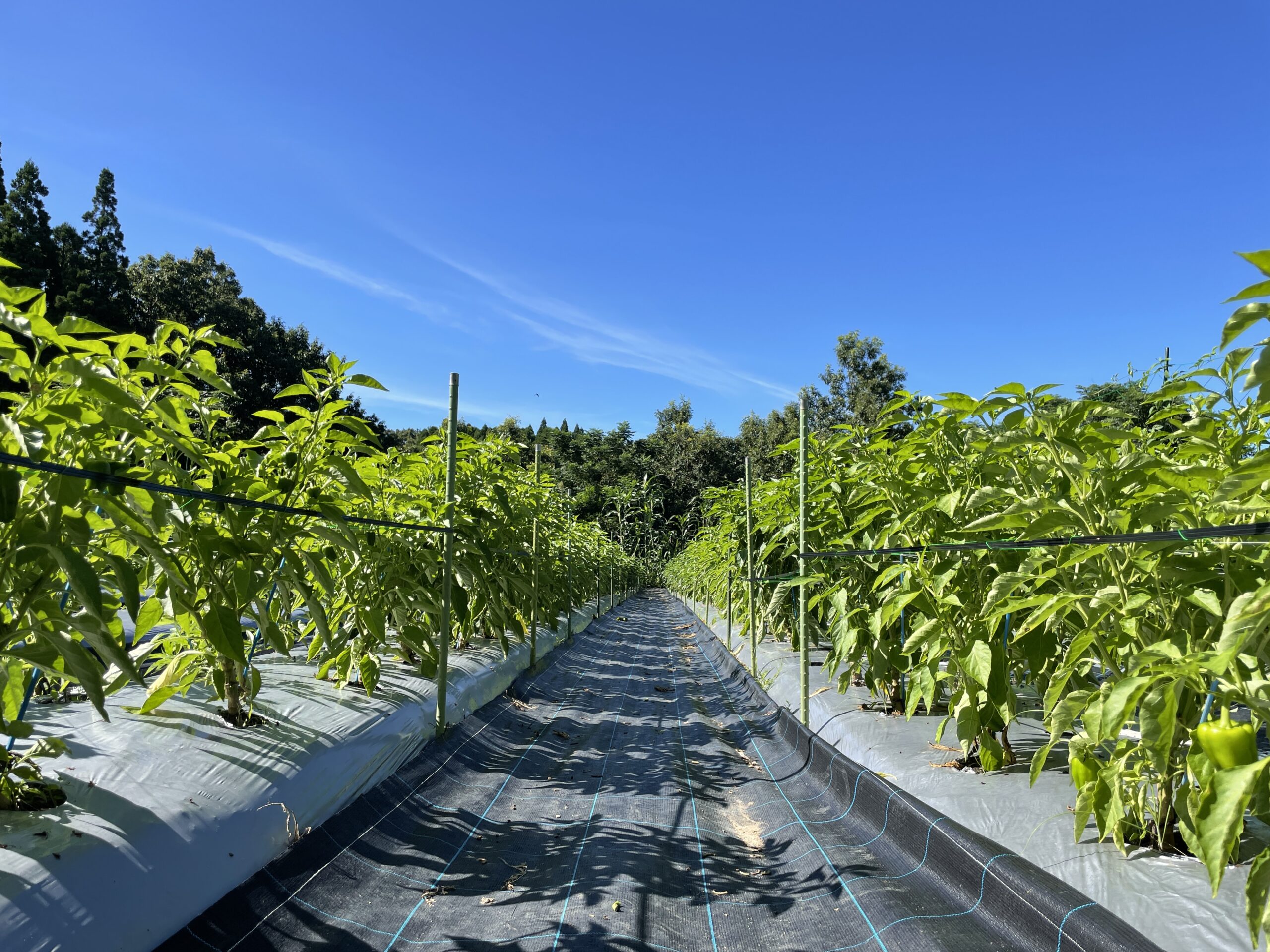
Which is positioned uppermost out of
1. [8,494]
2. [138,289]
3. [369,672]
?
[138,289]

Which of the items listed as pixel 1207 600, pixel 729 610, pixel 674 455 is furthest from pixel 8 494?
pixel 674 455

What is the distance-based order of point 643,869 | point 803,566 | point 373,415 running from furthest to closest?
point 373,415 → point 803,566 → point 643,869

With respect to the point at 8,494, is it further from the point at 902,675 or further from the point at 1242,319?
the point at 902,675

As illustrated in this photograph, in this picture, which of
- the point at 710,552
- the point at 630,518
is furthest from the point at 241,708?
the point at 630,518

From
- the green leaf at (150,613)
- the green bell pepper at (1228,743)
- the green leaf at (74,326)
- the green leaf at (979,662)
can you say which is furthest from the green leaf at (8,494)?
the green leaf at (979,662)

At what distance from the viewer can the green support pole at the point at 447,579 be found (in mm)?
3787

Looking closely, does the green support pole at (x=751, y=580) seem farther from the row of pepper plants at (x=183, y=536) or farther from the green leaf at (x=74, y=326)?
the green leaf at (x=74, y=326)

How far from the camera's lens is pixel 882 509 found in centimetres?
343

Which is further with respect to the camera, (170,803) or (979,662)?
(979,662)

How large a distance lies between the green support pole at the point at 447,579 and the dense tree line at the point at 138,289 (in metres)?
16.2

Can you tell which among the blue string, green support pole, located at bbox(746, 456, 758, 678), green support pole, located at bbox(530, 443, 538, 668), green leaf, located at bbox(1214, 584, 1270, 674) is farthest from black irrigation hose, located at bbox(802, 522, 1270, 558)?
green support pole, located at bbox(530, 443, 538, 668)

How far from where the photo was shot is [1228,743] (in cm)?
130

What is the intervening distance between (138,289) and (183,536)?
94.2 ft

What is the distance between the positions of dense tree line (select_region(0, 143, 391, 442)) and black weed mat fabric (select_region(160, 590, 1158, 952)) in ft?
56.7
